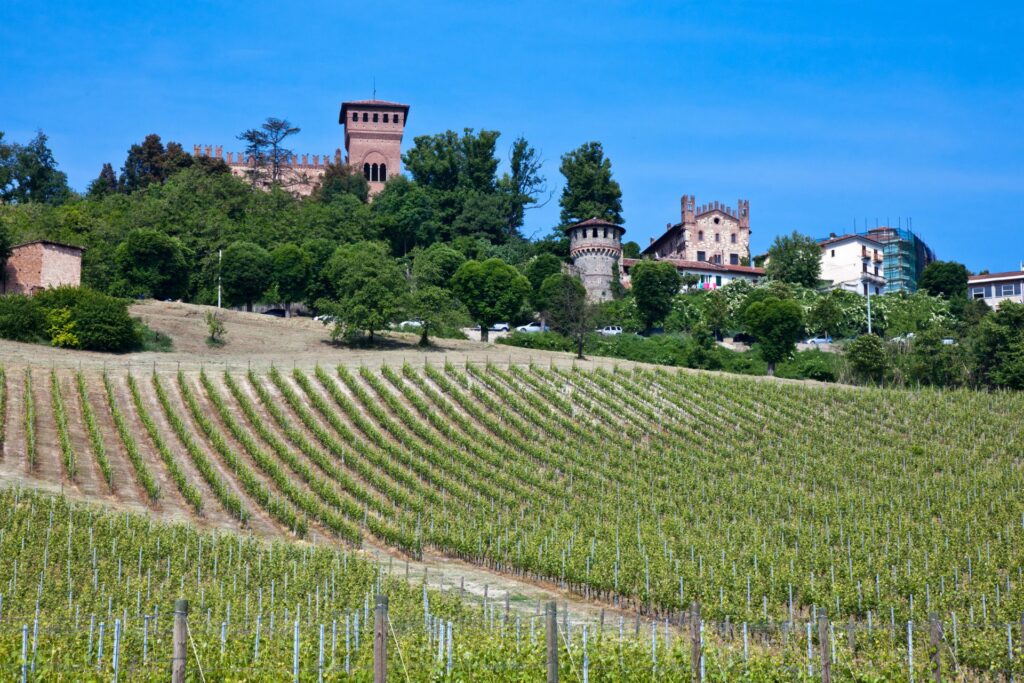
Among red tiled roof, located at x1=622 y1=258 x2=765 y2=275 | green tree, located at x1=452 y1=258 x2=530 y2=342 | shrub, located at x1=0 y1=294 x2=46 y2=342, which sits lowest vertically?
shrub, located at x1=0 y1=294 x2=46 y2=342

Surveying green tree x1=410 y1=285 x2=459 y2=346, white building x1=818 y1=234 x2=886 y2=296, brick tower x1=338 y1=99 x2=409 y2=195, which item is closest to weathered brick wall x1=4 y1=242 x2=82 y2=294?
green tree x1=410 y1=285 x2=459 y2=346

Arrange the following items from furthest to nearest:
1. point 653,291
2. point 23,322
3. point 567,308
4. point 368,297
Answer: point 653,291, point 567,308, point 368,297, point 23,322

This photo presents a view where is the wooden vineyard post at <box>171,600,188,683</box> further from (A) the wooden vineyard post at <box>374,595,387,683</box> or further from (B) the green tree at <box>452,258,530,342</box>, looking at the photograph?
(B) the green tree at <box>452,258,530,342</box>

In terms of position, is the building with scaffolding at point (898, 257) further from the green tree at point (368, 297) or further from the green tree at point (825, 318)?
the green tree at point (368, 297)

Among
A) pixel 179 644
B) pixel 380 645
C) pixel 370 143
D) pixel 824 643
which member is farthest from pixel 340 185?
pixel 179 644

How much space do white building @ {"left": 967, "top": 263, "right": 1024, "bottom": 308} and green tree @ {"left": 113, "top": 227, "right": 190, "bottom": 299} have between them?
195ft

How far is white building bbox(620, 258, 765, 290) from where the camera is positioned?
88000 millimetres

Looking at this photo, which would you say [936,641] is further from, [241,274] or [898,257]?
[898,257]

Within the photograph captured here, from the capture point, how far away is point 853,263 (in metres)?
90.4

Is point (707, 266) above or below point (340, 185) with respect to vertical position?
below

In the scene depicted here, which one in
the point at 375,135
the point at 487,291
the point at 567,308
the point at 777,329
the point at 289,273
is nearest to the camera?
the point at 777,329

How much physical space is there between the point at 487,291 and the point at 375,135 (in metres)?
45.1

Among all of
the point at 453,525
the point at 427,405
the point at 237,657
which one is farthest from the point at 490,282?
the point at 237,657

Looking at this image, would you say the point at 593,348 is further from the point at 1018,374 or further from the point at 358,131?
the point at 358,131
